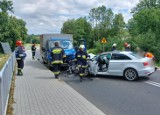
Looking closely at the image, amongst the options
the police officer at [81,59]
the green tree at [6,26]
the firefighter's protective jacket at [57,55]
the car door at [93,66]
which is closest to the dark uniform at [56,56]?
the firefighter's protective jacket at [57,55]

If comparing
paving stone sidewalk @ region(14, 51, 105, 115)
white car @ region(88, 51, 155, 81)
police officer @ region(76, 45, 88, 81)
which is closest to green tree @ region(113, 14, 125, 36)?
white car @ region(88, 51, 155, 81)

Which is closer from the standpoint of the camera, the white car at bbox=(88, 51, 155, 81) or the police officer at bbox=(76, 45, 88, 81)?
the white car at bbox=(88, 51, 155, 81)

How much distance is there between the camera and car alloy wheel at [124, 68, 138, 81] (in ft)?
46.2

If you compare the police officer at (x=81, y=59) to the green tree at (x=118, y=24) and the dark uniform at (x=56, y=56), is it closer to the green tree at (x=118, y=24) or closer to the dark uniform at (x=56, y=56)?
Answer: the dark uniform at (x=56, y=56)

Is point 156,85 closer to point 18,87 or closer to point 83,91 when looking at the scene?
point 83,91

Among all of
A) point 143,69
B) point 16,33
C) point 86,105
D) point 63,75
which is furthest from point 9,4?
point 86,105

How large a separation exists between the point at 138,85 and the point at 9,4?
175 feet

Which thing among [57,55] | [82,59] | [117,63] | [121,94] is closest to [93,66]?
[82,59]

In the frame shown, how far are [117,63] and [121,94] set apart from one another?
13.4ft

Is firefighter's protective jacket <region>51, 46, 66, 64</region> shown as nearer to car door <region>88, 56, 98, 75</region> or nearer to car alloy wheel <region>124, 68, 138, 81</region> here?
car door <region>88, 56, 98, 75</region>

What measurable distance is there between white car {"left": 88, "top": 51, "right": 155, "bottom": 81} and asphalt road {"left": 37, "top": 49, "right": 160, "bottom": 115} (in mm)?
396

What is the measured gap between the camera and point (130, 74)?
14.2m

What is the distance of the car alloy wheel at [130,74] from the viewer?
14.1 meters

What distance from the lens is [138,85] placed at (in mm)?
12672
